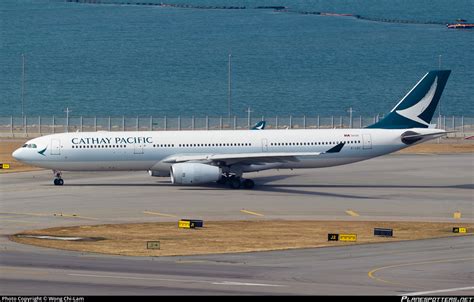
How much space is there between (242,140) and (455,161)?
97.5 feet

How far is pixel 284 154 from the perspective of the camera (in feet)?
242

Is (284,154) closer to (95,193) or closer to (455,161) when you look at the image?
(95,193)

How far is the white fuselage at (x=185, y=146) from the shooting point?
7612cm

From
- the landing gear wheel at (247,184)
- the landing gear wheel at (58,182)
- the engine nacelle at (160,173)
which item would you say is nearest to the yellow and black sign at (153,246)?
the landing gear wheel at (247,184)

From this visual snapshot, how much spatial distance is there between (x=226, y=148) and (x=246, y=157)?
12.4 feet

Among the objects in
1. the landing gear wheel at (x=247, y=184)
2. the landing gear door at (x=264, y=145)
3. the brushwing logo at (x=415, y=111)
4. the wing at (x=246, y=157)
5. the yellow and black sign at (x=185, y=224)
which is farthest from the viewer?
the brushwing logo at (x=415, y=111)

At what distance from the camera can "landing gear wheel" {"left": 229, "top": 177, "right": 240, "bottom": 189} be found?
7562cm

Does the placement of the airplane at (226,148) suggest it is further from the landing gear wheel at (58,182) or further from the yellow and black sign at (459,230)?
the yellow and black sign at (459,230)

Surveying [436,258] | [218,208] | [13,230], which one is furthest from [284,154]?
[436,258]

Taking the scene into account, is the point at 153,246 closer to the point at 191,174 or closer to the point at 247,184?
the point at 191,174

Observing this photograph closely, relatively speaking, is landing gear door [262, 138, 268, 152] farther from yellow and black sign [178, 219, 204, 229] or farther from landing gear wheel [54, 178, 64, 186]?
yellow and black sign [178, 219, 204, 229]

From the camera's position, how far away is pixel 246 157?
74.2 m

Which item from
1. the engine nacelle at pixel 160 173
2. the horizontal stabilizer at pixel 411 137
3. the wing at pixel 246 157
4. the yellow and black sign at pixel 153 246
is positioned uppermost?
the horizontal stabilizer at pixel 411 137

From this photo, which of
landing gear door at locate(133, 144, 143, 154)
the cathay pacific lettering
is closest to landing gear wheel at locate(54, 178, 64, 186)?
the cathay pacific lettering
